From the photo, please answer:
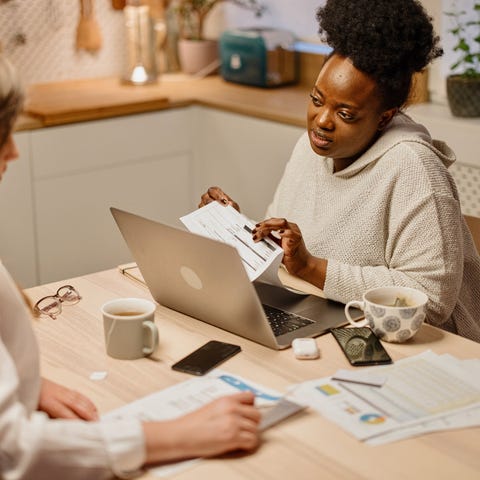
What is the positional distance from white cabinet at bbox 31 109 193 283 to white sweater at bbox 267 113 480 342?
49.4 inches

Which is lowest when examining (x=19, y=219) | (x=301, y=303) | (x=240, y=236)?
(x=19, y=219)

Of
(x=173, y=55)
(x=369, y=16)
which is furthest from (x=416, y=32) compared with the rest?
(x=173, y=55)

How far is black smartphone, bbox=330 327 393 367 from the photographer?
152 centimetres

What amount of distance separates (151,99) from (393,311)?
193 centimetres

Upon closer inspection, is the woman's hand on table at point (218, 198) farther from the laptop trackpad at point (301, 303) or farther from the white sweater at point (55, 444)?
the white sweater at point (55, 444)

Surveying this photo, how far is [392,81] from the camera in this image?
1.87 metres

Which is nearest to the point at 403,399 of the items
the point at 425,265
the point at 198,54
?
the point at 425,265

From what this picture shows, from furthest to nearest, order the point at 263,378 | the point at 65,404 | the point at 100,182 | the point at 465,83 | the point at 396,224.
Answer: the point at 100,182, the point at 465,83, the point at 396,224, the point at 263,378, the point at 65,404

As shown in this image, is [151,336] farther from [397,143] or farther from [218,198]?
[397,143]

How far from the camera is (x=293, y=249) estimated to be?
175cm

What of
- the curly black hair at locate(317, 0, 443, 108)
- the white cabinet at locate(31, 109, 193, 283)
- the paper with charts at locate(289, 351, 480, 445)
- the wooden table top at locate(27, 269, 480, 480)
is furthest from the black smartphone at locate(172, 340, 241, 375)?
the white cabinet at locate(31, 109, 193, 283)

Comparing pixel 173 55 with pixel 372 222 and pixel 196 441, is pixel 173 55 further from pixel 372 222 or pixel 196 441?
pixel 196 441

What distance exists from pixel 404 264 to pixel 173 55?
93.3 inches

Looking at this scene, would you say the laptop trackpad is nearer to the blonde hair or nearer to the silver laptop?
the silver laptop
